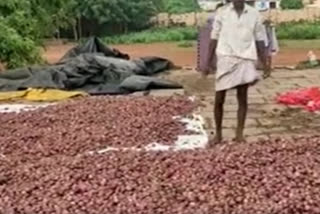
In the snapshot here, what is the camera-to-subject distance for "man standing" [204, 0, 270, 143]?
22.2ft

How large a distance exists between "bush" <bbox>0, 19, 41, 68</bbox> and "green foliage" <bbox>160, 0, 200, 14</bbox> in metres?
20.3

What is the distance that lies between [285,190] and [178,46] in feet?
74.1

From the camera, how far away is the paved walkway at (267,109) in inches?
304

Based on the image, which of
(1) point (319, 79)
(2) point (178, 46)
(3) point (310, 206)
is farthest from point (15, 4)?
(2) point (178, 46)

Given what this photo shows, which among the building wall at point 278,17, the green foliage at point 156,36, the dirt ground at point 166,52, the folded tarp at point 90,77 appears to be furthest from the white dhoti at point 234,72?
the building wall at point 278,17

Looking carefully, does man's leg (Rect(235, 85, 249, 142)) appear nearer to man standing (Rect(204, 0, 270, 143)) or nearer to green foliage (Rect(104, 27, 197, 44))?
man standing (Rect(204, 0, 270, 143))

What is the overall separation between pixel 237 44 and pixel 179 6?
28067 mm

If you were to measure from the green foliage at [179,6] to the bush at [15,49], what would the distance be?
20.3 m

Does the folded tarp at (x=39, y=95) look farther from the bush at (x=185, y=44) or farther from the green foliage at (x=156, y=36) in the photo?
the green foliage at (x=156, y=36)

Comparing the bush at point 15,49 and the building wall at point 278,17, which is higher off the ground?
the bush at point 15,49

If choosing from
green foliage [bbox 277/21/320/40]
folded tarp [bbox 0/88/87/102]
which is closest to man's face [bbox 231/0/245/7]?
folded tarp [bbox 0/88/87/102]

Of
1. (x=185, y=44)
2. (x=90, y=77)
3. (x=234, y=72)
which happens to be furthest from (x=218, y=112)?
(x=185, y=44)

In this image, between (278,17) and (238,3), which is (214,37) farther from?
(278,17)

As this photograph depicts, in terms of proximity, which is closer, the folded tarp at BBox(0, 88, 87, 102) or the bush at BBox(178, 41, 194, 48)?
the folded tarp at BBox(0, 88, 87, 102)
